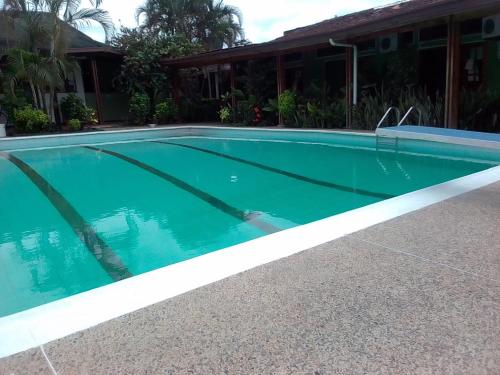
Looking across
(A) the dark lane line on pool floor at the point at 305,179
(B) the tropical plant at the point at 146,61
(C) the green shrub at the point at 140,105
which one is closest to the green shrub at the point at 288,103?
(A) the dark lane line on pool floor at the point at 305,179

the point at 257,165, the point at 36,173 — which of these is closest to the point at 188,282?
the point at 257,165

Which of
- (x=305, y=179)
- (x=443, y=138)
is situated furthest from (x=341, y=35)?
(x=305, y=179)

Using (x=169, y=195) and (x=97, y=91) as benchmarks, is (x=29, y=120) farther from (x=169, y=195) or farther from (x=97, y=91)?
(x=169, y=195)

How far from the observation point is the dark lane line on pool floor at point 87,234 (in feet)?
11.6

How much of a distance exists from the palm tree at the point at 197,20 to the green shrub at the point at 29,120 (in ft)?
37.2

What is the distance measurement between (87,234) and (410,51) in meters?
11.2

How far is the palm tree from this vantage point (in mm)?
22344

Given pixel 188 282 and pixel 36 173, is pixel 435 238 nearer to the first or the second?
pixel 188 282

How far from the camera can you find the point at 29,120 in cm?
1291

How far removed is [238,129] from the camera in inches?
502

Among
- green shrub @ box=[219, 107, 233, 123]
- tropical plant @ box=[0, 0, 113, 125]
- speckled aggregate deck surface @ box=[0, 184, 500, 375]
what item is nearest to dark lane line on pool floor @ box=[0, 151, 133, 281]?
speckled aggregate deck surface @ box=[0, 184, 500, 375]

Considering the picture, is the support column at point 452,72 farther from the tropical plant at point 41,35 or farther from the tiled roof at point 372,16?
the tropical plant at point 41,35

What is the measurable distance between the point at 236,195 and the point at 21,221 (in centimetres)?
267

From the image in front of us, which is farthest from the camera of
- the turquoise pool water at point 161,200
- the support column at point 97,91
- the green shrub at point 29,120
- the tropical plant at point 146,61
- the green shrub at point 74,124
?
the support column at point 97,91
